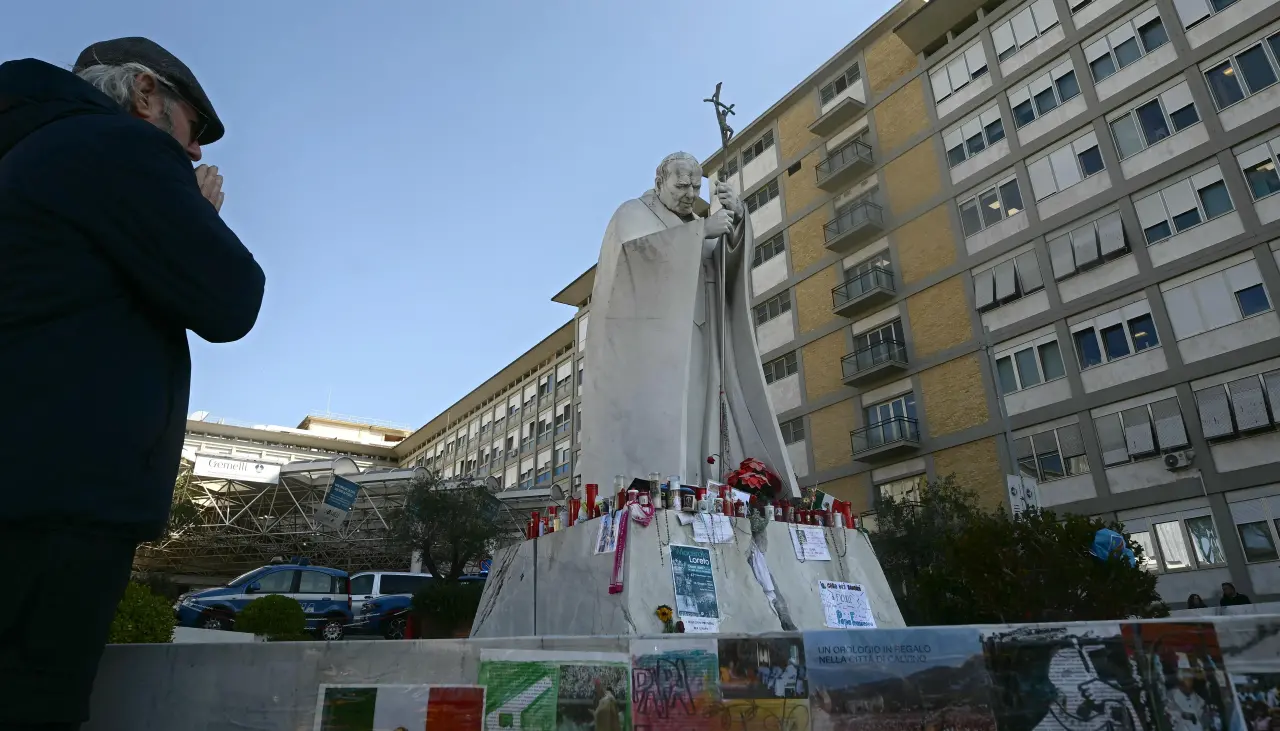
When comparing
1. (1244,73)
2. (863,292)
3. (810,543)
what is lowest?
(810,543)

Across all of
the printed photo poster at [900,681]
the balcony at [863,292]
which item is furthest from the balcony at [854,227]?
the printed photo poster at [900,681]

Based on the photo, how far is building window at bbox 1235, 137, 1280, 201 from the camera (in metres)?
21.6

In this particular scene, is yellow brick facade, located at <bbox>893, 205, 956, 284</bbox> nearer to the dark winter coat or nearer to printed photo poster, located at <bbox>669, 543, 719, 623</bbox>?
printed photo poster, located at <bbox>669, 543, 719, 623</bbox>

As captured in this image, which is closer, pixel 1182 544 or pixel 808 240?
pixel 1182 544

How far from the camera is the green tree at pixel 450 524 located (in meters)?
27.8

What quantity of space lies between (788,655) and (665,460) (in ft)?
14.8

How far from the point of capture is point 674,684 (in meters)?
2.66

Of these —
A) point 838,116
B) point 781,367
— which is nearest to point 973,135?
point 838,116

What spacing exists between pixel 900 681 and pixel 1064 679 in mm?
456

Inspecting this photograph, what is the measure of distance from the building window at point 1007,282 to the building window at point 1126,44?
6119 mm

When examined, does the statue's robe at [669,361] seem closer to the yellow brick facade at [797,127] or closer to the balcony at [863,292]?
the balcony at [863,292]

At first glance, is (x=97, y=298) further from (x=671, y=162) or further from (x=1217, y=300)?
(x=1217, y=300)

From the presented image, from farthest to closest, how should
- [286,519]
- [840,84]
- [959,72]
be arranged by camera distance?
[286,519]
[840,84]
[959,72]

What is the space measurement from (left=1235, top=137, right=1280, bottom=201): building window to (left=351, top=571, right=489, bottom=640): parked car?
2355cm
